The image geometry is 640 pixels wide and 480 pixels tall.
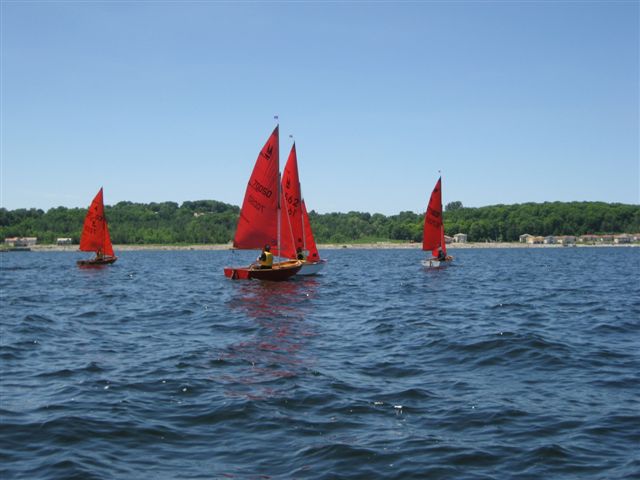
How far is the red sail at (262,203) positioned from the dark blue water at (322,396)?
15830 millimetres

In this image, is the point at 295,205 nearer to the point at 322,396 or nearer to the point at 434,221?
the point at 434,221

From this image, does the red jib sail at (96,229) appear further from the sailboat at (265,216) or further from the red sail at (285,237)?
the red sail at (285,237)

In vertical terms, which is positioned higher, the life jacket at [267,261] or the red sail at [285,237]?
the red sail at [285,237]

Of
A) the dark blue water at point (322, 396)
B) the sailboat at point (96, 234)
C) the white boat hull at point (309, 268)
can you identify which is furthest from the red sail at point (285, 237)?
the sailboat at point (96, 234)

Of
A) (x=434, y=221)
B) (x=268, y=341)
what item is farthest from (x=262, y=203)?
(x=434, y=221)

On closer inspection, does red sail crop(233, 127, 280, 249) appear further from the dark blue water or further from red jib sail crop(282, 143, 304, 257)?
the dark blue water

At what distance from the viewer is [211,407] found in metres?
11.4

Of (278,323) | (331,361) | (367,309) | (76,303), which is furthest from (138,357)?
(76,303)

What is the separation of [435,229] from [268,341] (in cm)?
4804

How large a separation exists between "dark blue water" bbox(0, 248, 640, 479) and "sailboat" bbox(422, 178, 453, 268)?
3901 centimetres

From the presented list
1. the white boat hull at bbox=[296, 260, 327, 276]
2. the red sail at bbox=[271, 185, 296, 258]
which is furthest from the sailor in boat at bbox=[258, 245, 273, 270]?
the white boat hull at bbox=[296, 260, 327, 276]

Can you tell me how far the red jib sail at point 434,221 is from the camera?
63.4 metres

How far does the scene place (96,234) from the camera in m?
69.1

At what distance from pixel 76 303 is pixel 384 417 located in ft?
80.6
